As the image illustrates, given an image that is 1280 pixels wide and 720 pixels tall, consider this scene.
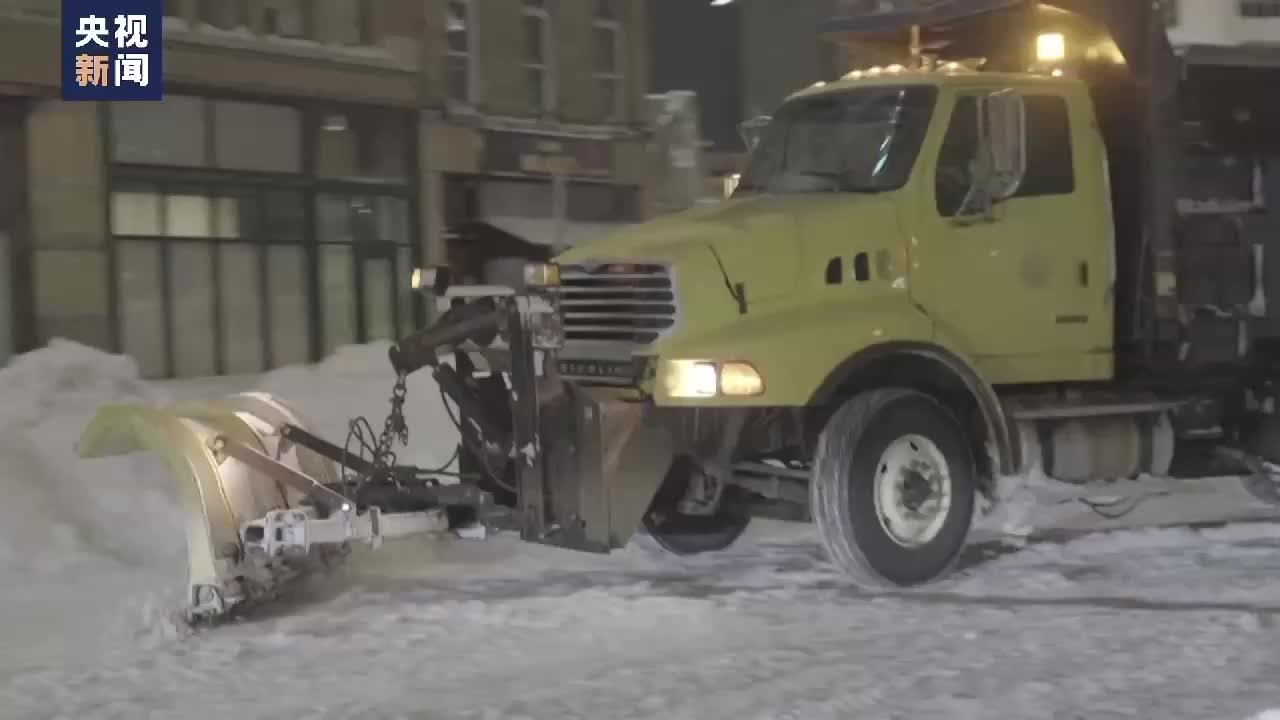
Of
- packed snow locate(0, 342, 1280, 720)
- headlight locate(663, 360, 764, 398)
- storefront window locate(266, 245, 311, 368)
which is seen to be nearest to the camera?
packed snow locate(0, 342, 1280, 720)

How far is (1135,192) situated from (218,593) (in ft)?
19.4

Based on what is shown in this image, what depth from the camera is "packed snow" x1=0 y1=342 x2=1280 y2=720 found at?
6523 mm

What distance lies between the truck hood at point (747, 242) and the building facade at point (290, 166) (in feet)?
46.4

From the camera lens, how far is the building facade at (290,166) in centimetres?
2102

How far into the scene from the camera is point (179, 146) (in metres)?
22.2

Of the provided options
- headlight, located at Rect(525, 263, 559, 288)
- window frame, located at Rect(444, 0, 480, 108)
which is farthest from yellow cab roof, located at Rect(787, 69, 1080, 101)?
window frame, located at Rect(444, 0, 480, 108)

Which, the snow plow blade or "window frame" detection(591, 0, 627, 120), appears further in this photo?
"window frame" detection(591, 0, 627, 120)

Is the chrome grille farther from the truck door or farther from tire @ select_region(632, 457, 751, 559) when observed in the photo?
the truck door

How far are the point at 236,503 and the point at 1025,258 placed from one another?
4686 millimetres

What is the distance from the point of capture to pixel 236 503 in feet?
26.6

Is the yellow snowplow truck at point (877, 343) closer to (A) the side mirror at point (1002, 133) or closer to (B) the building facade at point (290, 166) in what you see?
(A) the side mirror at point (1002, 133)

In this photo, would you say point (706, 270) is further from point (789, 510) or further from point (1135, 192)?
point (1135, 192)

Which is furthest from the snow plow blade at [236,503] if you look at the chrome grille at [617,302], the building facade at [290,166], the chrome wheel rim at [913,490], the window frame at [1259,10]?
the building facade at [290,166]

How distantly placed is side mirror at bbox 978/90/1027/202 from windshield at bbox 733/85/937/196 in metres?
0.33
